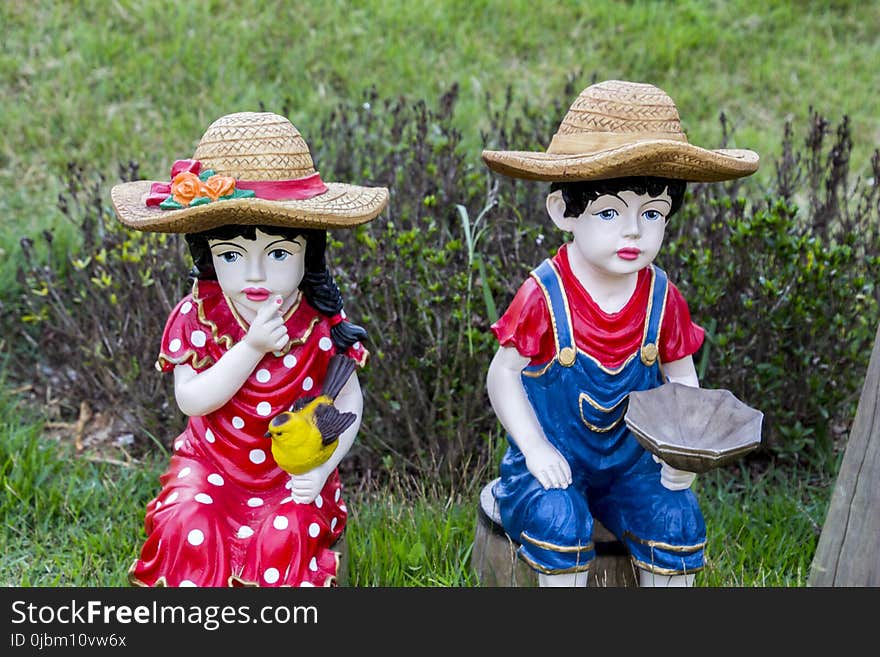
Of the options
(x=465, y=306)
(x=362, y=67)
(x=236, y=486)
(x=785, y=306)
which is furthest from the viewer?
(x=362, y=67)

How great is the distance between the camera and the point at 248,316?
2.89 metres

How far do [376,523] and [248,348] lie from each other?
40.4 inches

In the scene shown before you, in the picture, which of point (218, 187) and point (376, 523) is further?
point (376, 523)

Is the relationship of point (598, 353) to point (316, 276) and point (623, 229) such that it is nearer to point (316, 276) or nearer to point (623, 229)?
point (623, 229)

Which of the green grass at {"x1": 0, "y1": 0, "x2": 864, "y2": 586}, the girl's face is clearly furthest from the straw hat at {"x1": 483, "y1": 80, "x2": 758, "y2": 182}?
the green grass at {"x1": 0, "y1": 0, "x2": 864, "y2": 586}

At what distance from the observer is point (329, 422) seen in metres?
2.81

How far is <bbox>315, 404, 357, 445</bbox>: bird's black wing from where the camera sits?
110 inches

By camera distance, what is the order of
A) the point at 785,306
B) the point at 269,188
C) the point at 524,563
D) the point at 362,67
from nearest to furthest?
the point at 269,188, the point at 524,563, the point at 785,306, the point at 362,67

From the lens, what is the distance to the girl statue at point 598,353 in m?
2.79

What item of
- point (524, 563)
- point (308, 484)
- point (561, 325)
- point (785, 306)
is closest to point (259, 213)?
point (308, 484)

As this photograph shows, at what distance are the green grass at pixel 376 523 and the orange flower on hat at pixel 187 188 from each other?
128 centimetres

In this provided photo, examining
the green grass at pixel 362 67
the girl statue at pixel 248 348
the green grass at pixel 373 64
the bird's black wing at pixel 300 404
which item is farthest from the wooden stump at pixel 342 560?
the green grass at pixel 373 64

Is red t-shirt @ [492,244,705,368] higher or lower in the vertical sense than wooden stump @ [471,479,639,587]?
higher

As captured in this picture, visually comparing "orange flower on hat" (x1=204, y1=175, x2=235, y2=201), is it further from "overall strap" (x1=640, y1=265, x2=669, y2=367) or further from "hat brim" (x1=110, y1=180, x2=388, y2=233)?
"overall strap" (x1=640, y1=265, x2=669, y2=367)
